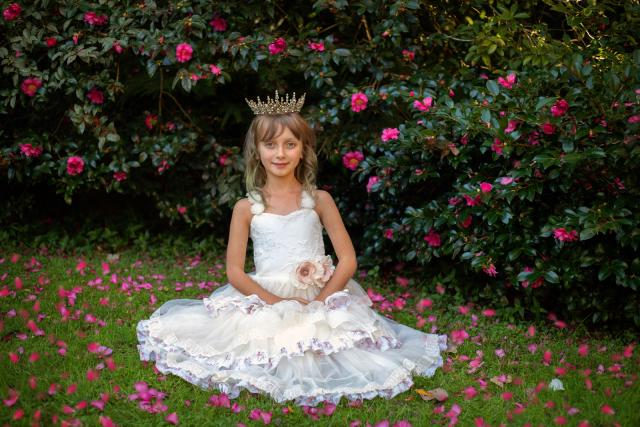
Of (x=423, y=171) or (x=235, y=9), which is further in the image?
(x=235, y=9)

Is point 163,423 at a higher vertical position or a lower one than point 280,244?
lower

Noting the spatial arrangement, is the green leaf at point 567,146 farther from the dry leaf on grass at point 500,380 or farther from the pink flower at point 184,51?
the pink flower at point 184,51

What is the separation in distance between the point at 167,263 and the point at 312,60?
77.8 inches

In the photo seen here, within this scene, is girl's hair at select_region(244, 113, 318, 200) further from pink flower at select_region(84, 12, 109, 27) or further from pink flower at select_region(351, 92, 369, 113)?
pink flower at select_region(84, 12, 109, 27)

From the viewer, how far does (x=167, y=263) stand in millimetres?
4820

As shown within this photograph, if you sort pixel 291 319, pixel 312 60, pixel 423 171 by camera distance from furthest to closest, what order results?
1. pixel 312 60
2. pixel 423 171
3. pixel 291 319

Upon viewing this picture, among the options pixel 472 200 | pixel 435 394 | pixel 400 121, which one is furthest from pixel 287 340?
pixel 400 121

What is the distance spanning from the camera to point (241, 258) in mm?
3297

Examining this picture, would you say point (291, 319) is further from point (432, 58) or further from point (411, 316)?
point (432, 58)

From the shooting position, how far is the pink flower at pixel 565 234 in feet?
10.2

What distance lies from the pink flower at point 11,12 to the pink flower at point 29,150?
879mm

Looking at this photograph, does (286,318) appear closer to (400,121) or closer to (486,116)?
(486,116)

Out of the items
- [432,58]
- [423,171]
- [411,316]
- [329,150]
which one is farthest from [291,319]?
[432,58]

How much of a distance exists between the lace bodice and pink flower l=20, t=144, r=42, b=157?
203 cm
